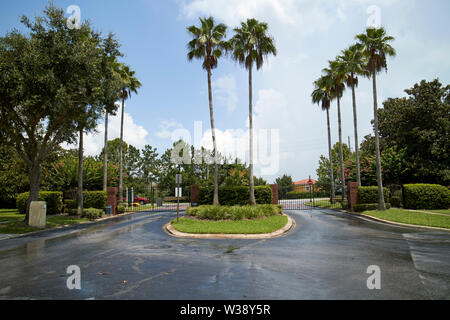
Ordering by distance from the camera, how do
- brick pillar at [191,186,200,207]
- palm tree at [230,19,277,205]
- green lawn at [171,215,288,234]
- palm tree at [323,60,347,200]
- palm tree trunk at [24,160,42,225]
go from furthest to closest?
palm tree at [323,60,347,200] < brick pillar at [191,186,200,207] < palm tree at [230,19,277,205] < palm tree trunk at [24,160,42,225] < green lawn at [171,215,288,234]

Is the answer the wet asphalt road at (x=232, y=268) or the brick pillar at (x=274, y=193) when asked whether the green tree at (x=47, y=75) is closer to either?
the wet asphalt road at (x=232, y=268)

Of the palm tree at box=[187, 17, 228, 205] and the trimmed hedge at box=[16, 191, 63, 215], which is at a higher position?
the palm tree at box=[187, 17, 228, 205]

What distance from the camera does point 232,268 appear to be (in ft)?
24.8

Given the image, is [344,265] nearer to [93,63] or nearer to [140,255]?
[140,255]

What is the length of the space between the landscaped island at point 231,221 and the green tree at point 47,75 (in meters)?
9.25

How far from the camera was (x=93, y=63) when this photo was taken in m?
17.9

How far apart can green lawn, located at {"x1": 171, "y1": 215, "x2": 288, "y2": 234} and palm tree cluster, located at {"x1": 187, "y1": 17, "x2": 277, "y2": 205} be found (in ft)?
19.5

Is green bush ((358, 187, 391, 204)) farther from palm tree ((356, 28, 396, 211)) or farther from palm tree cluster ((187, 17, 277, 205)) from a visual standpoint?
palm tree cluster ((187, 17, 277, 205))

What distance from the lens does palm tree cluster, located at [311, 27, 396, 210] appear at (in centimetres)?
2305

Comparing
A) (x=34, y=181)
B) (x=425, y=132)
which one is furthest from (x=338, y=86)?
(x=34, y=181)

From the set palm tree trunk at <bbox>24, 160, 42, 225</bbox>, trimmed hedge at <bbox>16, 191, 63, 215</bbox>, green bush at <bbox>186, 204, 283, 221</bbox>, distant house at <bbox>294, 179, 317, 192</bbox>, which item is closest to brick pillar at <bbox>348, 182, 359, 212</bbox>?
distant house at <bbox>294, 179, 317, 192</bbox>

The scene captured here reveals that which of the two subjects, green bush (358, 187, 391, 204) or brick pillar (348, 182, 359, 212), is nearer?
green bush (358, 187, 391, 204)
